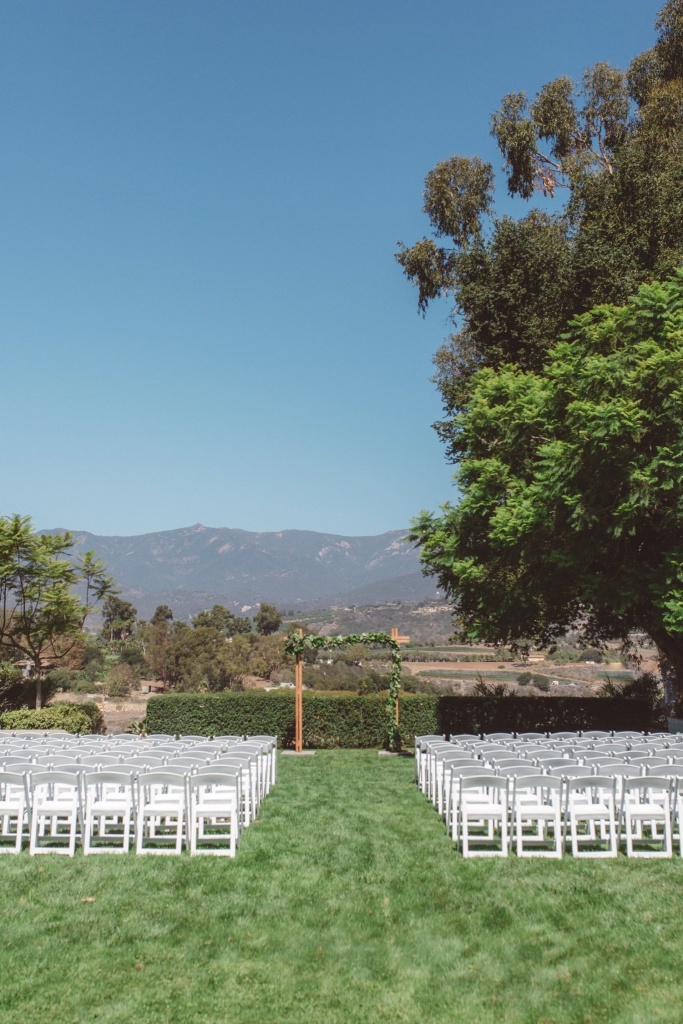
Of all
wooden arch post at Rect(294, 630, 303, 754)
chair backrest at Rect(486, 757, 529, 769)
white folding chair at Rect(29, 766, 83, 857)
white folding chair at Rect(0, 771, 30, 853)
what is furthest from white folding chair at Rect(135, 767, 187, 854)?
wooden arch post at Rect(294, 630, 303, 754)

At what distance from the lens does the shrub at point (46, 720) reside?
76.5 ft

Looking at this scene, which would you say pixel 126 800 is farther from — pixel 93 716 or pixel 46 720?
pixel 93 716

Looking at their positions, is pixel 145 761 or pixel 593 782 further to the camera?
pixel 145 761

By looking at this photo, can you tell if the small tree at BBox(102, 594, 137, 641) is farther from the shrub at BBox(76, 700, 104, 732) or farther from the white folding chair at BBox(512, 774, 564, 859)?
the white folding chair at BBox(512, 774, 564, 859)

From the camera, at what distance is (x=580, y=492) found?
65.9ft

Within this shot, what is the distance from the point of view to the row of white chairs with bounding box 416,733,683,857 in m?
9.82

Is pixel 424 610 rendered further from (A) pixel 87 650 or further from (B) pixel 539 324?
(B) pixel 539 324

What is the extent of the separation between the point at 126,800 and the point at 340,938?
368 centimetres

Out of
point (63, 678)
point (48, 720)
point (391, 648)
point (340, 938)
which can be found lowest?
point (63, 678)

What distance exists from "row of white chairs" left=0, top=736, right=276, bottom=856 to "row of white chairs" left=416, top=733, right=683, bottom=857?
115 inches

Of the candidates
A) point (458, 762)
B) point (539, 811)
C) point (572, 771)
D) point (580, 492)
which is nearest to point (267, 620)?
point (580, 492)

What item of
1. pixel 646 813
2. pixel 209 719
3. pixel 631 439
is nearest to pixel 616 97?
pixel 631 439

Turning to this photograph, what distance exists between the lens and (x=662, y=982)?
20.8 feet

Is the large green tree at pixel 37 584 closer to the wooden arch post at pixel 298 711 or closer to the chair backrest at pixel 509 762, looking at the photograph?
the wooden arch post at pixel 298 711
